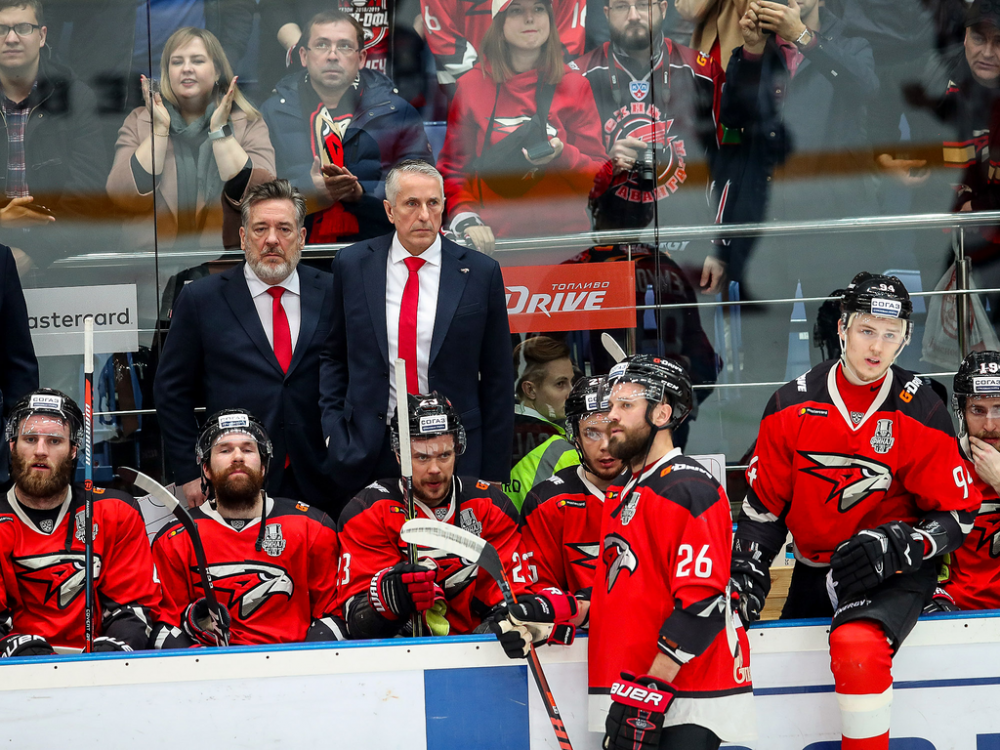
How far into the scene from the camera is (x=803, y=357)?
4.41 meters

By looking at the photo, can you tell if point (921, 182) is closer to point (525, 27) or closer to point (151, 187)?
point (525, 27)

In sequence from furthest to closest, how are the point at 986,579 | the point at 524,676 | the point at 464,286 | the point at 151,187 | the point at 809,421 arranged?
the point at 151,187 → the point at 464,286 → the point at 986,579 → the point at 809,421 → the point at 524,676

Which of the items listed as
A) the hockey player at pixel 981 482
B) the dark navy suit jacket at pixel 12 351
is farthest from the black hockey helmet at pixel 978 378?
the dark navy suit jacket at pixel 12 351

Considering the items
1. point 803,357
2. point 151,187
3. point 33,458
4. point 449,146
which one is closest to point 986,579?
point 803,357

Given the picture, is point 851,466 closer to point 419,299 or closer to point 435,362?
point 435,362

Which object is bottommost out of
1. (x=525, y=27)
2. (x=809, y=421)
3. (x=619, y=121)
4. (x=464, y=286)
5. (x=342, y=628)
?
(x=342, y=628)

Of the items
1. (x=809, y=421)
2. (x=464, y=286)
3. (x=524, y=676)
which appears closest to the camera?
(x=524, y=676)

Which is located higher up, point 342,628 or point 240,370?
point 240,370

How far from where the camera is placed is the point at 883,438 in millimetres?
2848

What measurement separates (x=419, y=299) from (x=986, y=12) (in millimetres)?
2900

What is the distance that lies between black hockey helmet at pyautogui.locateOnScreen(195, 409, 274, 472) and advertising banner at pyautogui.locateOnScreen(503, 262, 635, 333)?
141 centimetres

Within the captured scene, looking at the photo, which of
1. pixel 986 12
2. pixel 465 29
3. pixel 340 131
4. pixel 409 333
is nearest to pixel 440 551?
pixel 409 333

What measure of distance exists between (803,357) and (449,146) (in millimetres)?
1709

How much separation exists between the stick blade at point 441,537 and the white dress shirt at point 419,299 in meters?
0.92
